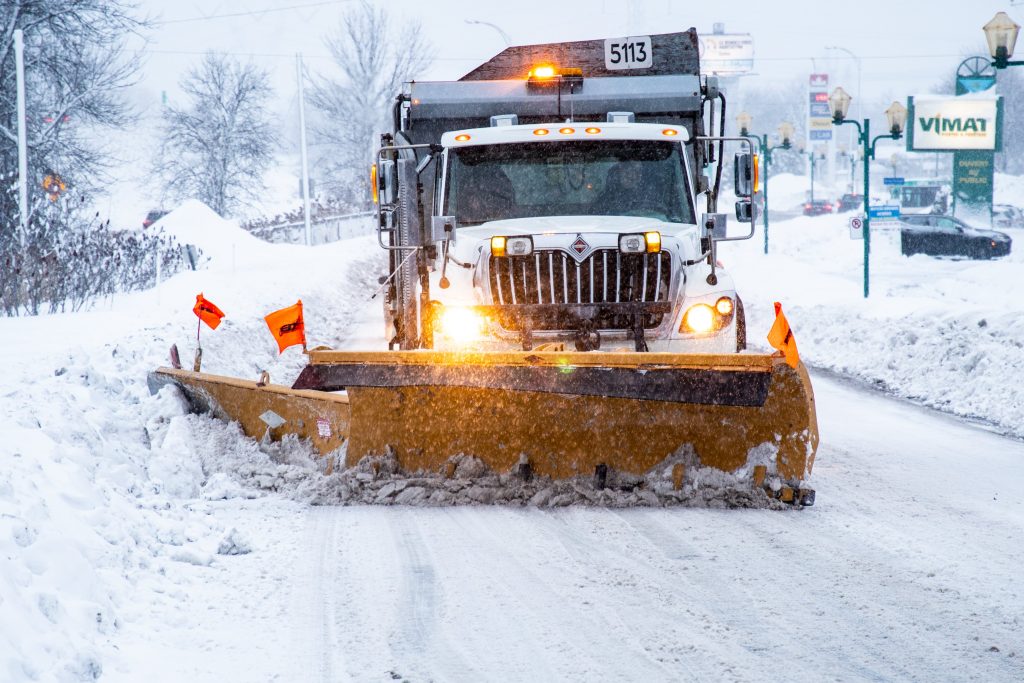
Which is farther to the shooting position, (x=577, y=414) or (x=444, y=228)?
(x=444, y=228)

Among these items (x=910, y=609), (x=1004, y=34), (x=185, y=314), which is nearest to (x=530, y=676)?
(x=910, y=609)

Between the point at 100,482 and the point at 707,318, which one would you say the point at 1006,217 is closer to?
the point at 707,318

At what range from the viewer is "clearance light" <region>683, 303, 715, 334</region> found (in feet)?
24.1

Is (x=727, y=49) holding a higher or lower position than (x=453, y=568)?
higher

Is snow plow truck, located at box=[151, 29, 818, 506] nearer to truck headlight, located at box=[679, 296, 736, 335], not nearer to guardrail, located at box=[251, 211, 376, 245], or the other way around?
truck headlight, located at box=[679, 296, 736, 335]

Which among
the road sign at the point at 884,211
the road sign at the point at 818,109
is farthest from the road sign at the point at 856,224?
the road sign at the point at 818,109

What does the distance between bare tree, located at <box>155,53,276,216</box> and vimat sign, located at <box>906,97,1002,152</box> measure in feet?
96.3

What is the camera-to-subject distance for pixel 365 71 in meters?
61.4

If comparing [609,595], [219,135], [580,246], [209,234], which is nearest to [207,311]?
[580,246]

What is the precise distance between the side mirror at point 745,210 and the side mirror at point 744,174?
8cm

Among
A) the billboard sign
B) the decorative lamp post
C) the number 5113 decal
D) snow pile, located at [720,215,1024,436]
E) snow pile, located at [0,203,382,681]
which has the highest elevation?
the billboard sign

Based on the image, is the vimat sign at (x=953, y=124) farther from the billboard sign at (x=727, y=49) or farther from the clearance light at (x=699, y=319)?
the billboard sign at (x=727, y=49)

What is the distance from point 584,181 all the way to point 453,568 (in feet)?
12.1

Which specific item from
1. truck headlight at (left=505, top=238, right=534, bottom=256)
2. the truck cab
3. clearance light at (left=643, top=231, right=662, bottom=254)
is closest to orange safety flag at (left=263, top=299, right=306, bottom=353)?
the truck cab
